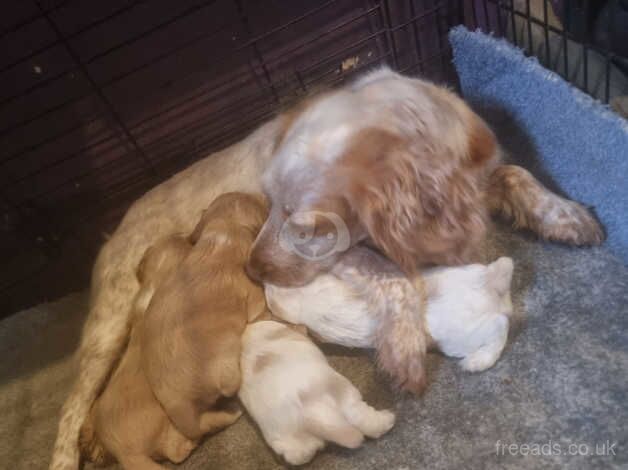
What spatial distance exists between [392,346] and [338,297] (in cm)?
19

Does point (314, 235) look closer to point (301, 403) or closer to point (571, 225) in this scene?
point (301, 403)

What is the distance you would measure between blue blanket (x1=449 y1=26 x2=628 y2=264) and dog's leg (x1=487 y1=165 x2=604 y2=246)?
6 centimetres

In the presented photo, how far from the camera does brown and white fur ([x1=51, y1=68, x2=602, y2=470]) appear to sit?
1.48m

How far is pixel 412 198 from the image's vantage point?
4.91 feet

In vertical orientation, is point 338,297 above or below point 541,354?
above

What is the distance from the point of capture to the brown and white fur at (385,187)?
1.48 meters

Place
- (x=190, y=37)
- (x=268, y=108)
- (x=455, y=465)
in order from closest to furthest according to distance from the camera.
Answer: (x=455, y=465)
(x=190, y=37)
(x=268, y=108)

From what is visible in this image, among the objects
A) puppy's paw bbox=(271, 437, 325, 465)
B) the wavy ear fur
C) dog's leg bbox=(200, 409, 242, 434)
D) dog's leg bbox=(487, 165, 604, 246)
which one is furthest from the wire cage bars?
puppy's paw bbox=(271, 437, 325, 465)

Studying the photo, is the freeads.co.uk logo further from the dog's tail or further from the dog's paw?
the dog's paw

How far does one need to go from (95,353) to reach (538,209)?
1372 millimetres

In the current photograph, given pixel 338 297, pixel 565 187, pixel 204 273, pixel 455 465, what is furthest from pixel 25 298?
pixel 565 187

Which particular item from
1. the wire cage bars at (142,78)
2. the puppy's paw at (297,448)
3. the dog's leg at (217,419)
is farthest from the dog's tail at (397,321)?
the wire cage bars at (142,78)

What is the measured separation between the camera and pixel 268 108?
2.28m

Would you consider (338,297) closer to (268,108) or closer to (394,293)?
(394,293)
